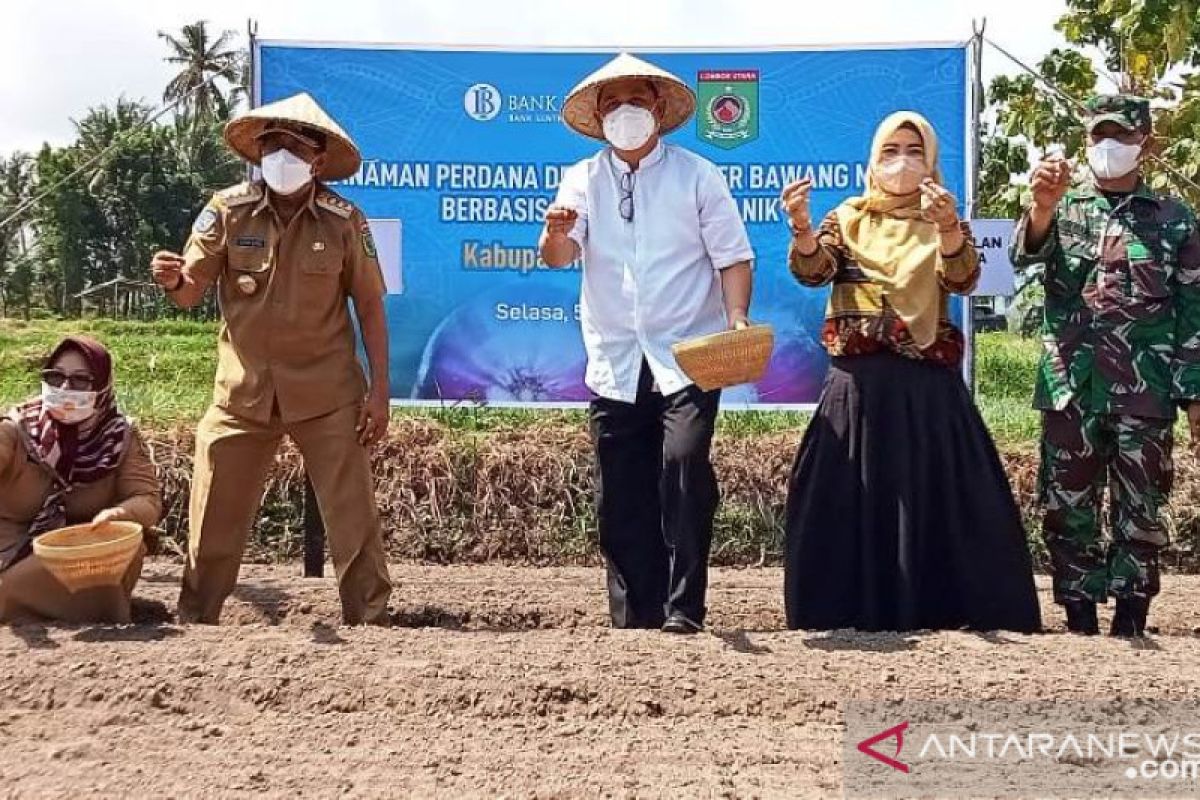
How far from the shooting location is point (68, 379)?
386 centimetres

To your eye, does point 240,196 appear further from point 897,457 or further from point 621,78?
point 897,457

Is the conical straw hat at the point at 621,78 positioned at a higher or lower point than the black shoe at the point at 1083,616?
higher

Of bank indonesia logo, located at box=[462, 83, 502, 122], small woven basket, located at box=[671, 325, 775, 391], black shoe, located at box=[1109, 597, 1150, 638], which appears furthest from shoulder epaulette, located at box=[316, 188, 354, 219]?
black shoe, located at box=[1109, 597, 1150, 638]

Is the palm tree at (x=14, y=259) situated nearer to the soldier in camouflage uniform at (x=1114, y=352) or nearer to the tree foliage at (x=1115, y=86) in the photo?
the tree foliage at (x=1115, y=86)

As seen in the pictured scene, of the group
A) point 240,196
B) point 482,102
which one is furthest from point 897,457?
point 482,102

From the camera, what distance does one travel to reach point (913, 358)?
12.8ft

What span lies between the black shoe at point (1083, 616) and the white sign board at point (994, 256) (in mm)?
1898

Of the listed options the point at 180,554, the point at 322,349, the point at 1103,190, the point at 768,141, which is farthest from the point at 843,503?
the point at 180,554

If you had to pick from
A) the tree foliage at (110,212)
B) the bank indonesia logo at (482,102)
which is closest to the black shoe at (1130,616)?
the bank indonesia logo at (482,102)

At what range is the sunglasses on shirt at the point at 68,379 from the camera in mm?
3859

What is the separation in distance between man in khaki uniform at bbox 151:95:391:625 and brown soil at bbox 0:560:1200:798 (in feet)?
1.58

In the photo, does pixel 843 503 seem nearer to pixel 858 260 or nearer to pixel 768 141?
pixel 858 260

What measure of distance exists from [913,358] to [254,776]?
7.50ft

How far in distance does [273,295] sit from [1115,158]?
2546mm
